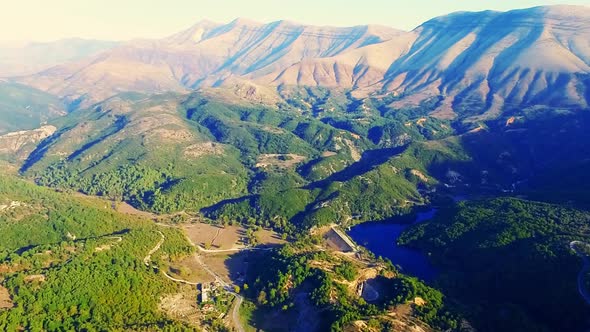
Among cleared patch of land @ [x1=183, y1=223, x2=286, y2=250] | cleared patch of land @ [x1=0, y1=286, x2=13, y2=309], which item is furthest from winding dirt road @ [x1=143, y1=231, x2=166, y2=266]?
cleared patch of land @ [x1=0, y1=286, x2=13, y2=309]

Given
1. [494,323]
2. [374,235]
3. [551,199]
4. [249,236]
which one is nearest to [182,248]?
[249,236]

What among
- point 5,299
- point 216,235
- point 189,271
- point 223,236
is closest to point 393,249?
point 223,236

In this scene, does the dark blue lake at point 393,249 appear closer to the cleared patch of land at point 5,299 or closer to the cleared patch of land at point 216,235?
the cleared patch of land at point 216,235

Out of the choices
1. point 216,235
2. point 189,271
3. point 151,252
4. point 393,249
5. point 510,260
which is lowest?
point 216,235

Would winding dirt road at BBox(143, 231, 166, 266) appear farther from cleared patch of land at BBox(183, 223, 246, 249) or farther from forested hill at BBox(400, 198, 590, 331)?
forested hill at BBox(400, 198, 590, 331)

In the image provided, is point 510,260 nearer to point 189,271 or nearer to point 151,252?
point 189,271

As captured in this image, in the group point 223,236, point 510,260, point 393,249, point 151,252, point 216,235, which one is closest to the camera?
point 510,260
